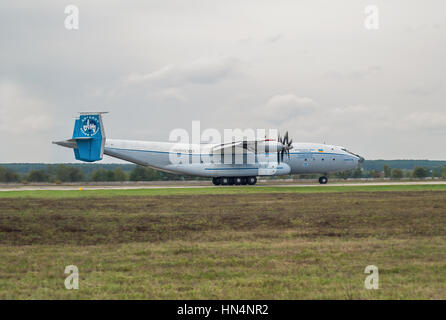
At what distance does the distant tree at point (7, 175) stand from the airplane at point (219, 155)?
31289 mm

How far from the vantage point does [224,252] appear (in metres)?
12.6

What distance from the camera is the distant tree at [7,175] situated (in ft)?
228

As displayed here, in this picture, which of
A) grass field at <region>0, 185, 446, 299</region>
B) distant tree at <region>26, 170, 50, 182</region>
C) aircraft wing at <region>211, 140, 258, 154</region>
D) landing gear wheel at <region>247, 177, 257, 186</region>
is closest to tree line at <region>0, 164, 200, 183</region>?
distant tree at <region>26, 170, 50, 182</region>

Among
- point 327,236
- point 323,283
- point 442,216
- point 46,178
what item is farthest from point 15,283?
point 46,178

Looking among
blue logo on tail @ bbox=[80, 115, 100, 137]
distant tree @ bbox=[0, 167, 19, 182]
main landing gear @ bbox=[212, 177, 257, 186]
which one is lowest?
main landing gear @ bbox=[212, 177, 257, 186]

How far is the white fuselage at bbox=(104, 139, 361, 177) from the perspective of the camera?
146ft

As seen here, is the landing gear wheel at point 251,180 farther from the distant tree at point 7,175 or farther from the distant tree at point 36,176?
the distant tree at point 7,175

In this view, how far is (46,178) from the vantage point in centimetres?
7275

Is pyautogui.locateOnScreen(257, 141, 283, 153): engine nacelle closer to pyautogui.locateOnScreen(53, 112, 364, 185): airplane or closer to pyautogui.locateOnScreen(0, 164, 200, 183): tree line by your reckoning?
pyautogui.locateOnScreen(53, 112, 364, 185): airplane

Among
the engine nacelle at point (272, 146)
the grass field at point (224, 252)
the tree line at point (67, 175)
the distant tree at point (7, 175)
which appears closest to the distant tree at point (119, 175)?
the tree line at point (67, 175)

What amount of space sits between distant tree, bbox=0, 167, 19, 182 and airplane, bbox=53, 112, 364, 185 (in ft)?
103
